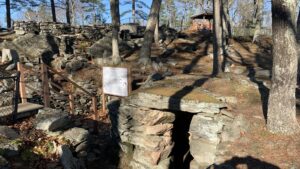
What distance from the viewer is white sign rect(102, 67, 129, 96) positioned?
11.0m

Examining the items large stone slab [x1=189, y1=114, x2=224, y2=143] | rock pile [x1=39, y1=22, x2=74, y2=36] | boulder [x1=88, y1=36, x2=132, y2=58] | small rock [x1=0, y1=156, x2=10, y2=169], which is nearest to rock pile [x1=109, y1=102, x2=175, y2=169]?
large stone slab [x1=189, y1=114, x2=224, y2=143]

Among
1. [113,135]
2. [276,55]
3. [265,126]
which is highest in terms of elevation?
[276,55]

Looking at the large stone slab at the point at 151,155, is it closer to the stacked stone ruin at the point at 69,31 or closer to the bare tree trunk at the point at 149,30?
the bare tree trunk at the point at 149,30

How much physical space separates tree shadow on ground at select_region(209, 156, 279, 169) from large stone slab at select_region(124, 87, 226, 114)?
1587 mm

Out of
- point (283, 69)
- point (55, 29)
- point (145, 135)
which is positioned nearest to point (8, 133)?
point (145, 135)

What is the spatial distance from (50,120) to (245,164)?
474cm

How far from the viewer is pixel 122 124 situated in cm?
942

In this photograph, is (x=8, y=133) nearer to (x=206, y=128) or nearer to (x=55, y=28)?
(x=206, y=128)

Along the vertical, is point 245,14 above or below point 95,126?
above

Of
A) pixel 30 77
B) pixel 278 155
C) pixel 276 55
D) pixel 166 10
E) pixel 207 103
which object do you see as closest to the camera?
pixel 278 155

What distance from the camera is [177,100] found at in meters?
8.66

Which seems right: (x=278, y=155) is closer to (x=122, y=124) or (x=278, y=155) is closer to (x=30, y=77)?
(x=122, y=124)

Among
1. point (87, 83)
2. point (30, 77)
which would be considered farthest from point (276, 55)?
point (30, 77)

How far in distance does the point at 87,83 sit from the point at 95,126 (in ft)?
20.1
